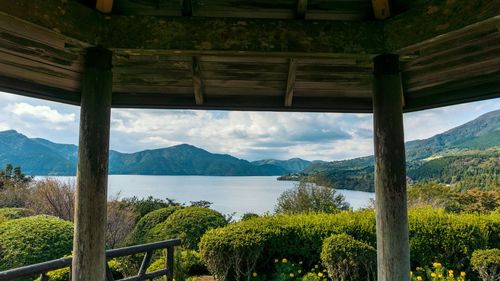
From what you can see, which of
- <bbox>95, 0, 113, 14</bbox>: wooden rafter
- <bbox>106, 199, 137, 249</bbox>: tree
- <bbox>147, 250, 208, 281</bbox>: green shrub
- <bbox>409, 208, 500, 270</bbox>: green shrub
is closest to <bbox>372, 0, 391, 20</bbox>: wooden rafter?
<bbox>95, 0, 113, 14</bbox>: wooden rafter

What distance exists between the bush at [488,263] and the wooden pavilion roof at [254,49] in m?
3.37

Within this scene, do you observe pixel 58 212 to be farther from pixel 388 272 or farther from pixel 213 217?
pixel 388 272

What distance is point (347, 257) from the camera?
4969 mm

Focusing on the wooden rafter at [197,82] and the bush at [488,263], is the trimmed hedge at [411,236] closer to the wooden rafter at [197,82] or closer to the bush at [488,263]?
the bush at [488,263]

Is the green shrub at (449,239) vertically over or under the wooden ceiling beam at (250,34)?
under

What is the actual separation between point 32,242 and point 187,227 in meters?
2.84

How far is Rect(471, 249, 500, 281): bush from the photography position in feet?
16.6

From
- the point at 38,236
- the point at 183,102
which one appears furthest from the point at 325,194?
the point at 183,102

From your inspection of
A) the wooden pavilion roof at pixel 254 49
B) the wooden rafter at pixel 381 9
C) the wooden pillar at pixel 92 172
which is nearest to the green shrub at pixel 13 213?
the wooden pavilion roof at pixel 254 49

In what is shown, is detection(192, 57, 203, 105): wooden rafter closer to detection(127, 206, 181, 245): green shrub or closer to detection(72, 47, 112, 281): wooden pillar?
detection(72, 47, 112, 281): wooden pillar

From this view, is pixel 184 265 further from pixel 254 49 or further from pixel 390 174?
pixel 254 49

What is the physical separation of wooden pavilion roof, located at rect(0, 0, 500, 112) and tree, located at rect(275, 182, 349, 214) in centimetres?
1047

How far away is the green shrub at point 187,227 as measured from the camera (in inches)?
286

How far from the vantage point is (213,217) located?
7.63 metres
